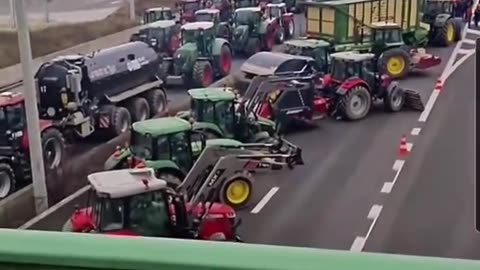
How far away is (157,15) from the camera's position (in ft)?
4.55

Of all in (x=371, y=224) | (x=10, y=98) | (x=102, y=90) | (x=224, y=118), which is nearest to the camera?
(x=371, y=224)

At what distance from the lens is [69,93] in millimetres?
1396

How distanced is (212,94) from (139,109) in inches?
5.4

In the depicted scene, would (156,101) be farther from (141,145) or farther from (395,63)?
(395,63)

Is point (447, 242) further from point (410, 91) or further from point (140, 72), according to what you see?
point (140, 72)

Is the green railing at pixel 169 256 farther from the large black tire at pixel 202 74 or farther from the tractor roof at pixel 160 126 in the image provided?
the large black tire at pixel 202 74

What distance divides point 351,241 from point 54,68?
0.61 meters

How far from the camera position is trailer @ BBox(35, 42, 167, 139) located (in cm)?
132

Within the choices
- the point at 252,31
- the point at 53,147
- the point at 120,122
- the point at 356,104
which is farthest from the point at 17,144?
the point at 356,104

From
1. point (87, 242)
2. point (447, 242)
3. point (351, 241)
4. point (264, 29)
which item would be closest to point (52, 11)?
point (264, 29)

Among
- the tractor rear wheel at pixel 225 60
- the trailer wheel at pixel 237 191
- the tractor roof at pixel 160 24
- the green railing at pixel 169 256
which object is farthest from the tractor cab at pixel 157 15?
the green railing at pixel 169 256

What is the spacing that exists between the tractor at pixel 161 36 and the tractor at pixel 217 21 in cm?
6

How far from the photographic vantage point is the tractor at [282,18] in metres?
1.39

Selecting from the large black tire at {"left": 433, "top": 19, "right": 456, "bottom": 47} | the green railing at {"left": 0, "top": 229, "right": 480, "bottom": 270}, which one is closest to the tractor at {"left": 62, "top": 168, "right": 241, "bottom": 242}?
the large black tire at {"left": 433, "top": 19, "right": 456, "bottom": 47}
